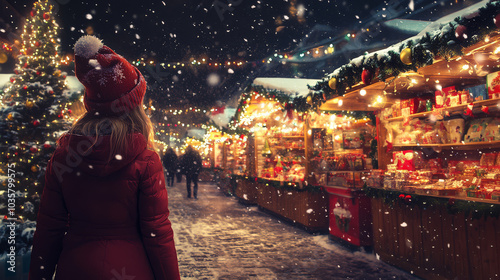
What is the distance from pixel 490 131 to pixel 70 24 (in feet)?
53.3

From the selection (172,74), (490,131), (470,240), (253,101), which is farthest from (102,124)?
(172,74)

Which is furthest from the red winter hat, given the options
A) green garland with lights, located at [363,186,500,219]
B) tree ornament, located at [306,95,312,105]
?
tree ornament, located at [306,95,312,105]

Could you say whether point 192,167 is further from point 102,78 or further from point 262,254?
point 102,78

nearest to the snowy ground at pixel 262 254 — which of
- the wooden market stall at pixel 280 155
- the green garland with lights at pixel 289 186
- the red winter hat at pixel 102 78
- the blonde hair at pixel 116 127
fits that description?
the wooden market stall at pixel 280 155

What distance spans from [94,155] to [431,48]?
3626mm

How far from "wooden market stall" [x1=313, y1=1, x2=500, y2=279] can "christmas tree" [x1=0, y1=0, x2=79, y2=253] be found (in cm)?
589

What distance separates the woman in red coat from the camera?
175cm

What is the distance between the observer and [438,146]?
6.16 metres

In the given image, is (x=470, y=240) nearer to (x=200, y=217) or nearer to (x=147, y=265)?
(x=147, y=265)

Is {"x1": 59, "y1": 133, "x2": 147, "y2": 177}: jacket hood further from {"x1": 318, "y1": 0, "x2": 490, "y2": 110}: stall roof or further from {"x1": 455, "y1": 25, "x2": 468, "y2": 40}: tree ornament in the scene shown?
{"x1": 318, "y1": 0, "x2": 490, "y2": 110}: stall roof

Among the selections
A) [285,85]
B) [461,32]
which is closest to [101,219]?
[461,32]

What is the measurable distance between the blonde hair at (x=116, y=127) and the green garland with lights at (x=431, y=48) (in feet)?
10.4

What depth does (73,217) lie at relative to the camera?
1.81m

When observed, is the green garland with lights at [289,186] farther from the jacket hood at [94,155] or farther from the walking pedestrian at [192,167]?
the jacket hood at [94,155]
